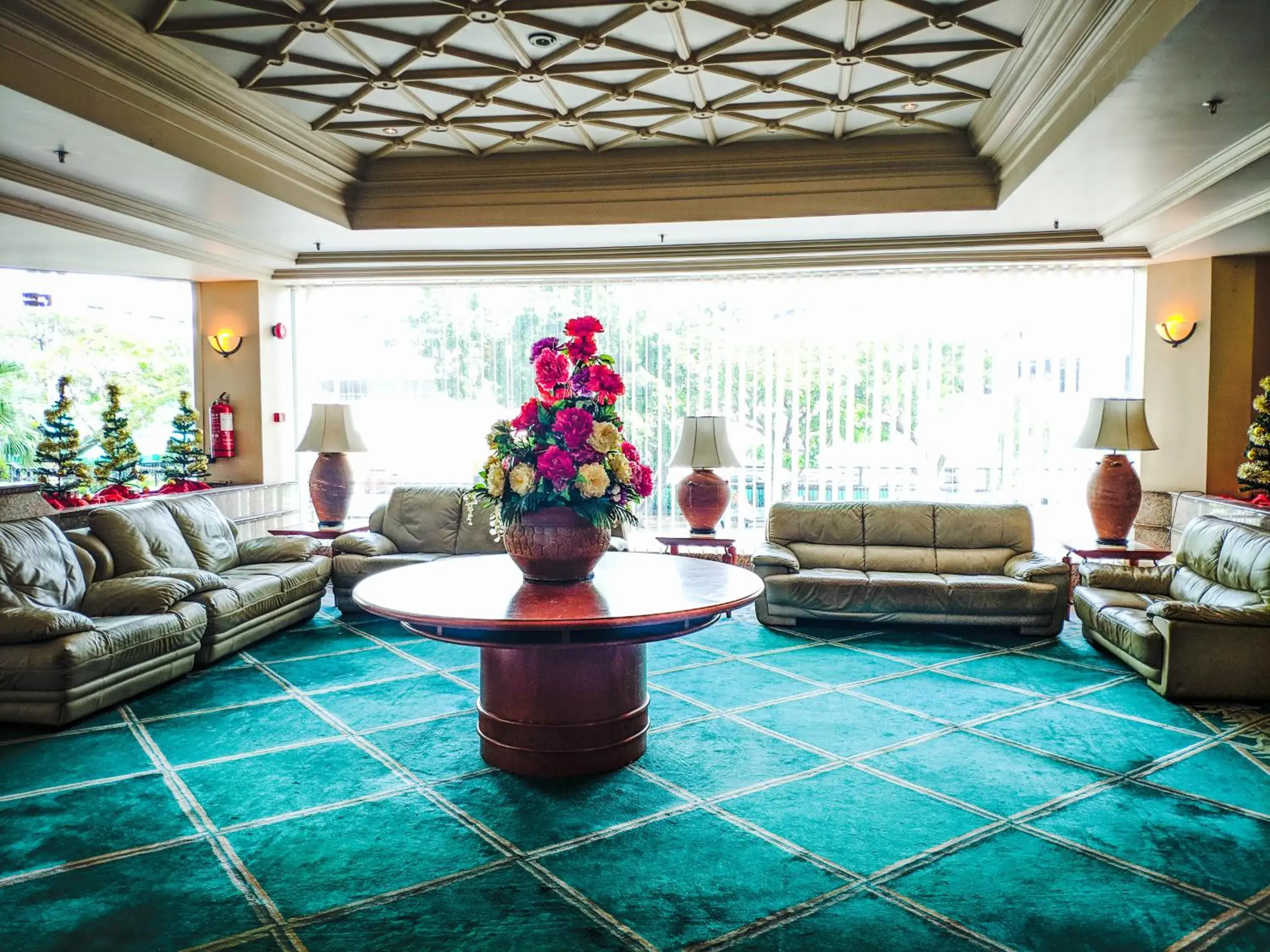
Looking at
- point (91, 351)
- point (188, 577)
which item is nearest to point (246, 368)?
point (188, 577)

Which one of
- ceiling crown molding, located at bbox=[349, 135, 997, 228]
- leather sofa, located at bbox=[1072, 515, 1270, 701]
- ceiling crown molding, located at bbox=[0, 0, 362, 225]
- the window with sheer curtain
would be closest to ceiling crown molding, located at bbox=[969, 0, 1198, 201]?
ceiling crown molding, located at bbox=[349, 135, 997, 228]

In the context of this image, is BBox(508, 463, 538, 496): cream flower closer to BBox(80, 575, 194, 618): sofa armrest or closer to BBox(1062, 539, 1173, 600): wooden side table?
BBox(80, 575, 194, 618): sofa armrest

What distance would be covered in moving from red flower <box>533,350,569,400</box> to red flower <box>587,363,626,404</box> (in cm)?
11

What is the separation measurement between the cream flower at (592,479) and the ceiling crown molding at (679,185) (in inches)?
148

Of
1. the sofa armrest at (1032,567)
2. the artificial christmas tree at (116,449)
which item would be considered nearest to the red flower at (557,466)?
the sofa armrest at (1032,567)

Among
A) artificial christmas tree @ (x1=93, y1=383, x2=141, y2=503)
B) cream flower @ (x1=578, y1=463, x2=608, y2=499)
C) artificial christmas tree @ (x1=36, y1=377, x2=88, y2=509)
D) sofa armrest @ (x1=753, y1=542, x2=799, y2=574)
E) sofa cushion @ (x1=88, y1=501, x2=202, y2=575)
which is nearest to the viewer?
cream flower @ (x1=578, y1=463, x2=608, y2=499)

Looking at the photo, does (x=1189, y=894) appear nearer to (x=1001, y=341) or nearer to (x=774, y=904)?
(x=774, y=904)

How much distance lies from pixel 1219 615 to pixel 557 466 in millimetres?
3368

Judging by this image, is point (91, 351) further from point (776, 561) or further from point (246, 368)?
point (776, 561)

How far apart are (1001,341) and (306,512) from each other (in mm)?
6809

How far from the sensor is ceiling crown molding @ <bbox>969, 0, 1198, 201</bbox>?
3738mm

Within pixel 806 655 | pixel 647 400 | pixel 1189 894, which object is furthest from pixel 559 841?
pixel 647 400

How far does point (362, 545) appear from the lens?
6.34 metres

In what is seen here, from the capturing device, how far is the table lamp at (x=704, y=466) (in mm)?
6691
